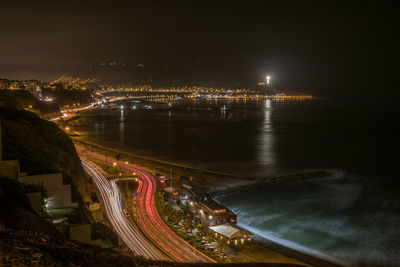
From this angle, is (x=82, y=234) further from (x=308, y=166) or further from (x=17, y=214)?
(x=308, y=166)

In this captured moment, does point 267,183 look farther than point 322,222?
Yes

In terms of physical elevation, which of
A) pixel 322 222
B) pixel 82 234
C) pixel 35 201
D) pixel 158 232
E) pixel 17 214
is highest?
pixel 17 214

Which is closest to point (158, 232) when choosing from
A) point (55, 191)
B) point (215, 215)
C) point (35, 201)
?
point (215, 215)

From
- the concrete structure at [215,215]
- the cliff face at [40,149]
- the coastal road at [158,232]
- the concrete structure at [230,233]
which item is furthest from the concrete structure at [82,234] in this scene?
the concrete structure at [215,215]

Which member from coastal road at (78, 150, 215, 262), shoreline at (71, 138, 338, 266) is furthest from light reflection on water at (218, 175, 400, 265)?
coastal road at (78, 150, 215, 262)

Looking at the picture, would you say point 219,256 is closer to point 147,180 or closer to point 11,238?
point 11,238

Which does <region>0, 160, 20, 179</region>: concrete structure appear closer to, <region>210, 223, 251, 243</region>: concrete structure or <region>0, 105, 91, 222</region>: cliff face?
<region>0, 105, 91, 222</region>: cliff face
